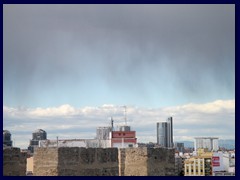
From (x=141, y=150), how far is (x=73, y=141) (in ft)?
47.4

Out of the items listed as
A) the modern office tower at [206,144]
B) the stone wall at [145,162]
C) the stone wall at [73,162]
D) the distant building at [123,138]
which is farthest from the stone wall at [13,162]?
the modern office tower at [206,144]

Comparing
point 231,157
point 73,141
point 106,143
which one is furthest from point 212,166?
point 73,141

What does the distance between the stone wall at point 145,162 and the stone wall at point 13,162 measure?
321cm

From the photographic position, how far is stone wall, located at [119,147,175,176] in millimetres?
16109

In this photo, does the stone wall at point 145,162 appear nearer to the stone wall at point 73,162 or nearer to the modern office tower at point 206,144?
the stone wall at point 73,162

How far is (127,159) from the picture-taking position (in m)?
16.5

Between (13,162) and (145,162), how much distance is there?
12.5 ft

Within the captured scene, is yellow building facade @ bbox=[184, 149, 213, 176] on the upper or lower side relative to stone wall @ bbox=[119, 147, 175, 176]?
lower

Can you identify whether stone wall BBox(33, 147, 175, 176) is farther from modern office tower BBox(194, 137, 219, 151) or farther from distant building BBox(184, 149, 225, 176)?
modern office tower BBox(194, 137, 219, 151)

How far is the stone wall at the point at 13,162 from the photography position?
13891 mm

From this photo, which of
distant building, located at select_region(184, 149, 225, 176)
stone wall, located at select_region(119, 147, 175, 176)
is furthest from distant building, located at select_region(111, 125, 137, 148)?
stone wall, located at select_region(119, 147, 175, 176)

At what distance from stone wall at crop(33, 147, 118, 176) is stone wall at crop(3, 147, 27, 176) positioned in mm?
304

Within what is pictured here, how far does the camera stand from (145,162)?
1609cm
